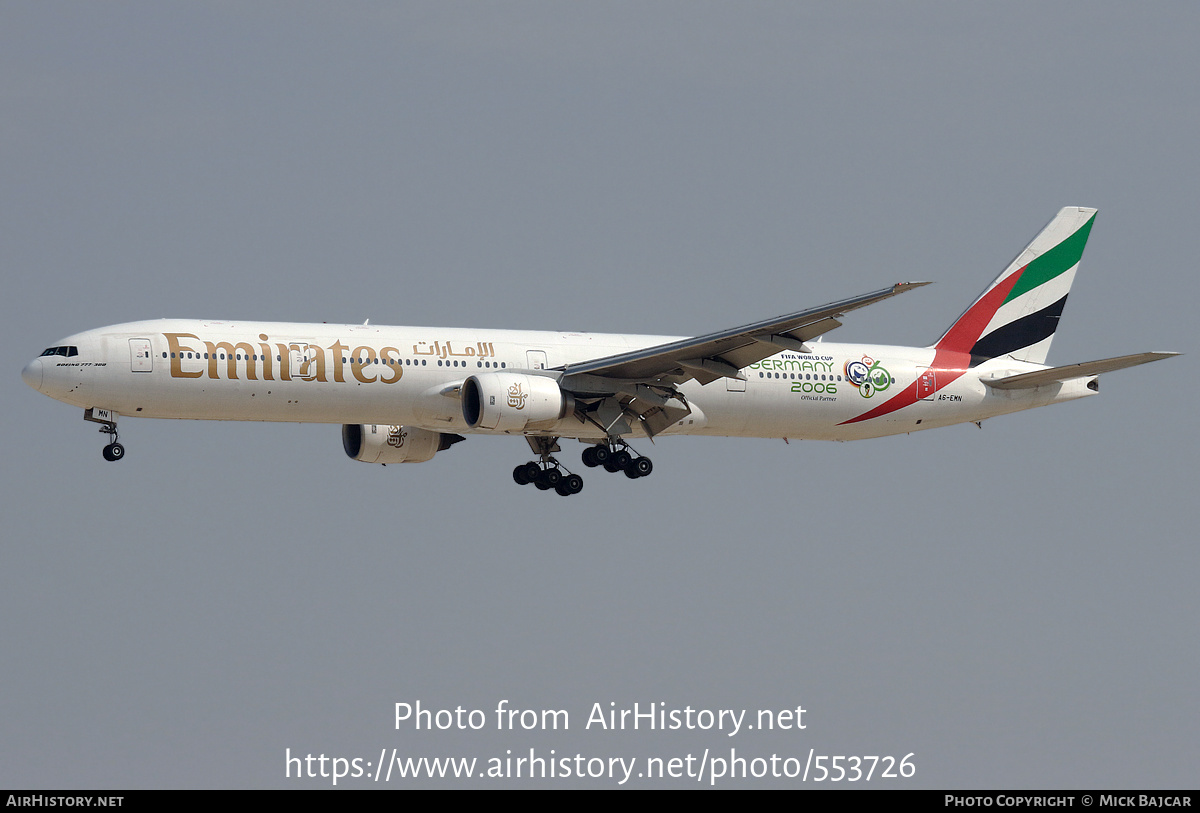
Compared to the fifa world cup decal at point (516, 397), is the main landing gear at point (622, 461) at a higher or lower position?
lower

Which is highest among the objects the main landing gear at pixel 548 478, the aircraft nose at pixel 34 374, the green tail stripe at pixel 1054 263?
the green tail stripe at pixel 1054 263

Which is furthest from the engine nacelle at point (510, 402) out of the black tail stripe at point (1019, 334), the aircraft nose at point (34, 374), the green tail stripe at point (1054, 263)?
the green tail stripe at point (1054, 263)

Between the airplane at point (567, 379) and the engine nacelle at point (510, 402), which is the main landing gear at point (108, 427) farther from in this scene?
the engine nacelle at point (510, 402)

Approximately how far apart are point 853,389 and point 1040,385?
635 cm

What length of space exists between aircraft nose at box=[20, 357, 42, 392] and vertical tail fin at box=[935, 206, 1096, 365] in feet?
91.4

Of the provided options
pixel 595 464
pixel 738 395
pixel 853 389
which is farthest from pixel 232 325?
pixel 853 389

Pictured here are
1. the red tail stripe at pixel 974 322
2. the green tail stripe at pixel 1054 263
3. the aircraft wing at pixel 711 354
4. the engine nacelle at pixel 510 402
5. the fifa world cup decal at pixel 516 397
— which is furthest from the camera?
the green tail stripe at pixel 1054 263

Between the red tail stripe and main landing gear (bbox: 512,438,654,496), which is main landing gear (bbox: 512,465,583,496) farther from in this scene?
the red tail stripe

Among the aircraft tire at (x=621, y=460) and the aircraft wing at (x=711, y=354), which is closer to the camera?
the aircraft wing at (x=711, y=354)

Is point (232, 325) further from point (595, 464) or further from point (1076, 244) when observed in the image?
point (1076, 244)

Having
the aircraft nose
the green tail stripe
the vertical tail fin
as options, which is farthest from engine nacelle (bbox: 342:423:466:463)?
the green tail stripe

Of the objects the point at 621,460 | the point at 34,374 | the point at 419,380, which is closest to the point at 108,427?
the point at 34,374

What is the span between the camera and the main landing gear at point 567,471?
49.1m

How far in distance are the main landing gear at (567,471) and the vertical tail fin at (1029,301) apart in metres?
11.4
